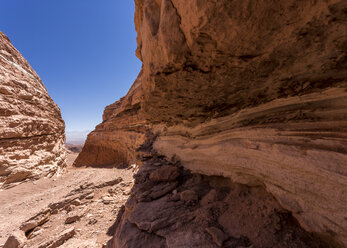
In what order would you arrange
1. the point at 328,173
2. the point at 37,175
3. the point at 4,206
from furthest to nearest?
the point at 37,175, the point at 4,206, the point at 328,173

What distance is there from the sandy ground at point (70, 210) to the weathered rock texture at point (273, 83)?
3.16m

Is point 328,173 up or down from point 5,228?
up

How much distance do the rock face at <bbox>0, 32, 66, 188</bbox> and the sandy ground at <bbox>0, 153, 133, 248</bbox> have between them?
3.77ft

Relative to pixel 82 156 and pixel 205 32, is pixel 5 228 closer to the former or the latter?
pixel 205 32

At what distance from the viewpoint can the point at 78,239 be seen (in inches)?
108

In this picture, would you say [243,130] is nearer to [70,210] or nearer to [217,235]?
[217,235]

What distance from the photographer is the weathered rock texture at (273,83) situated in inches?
38.7

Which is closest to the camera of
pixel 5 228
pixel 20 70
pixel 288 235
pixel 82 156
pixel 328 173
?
pixel 328 173

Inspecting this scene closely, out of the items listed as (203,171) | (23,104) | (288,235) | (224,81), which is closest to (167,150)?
(203,171)

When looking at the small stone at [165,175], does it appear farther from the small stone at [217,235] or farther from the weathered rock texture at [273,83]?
the small stone at [217,235]

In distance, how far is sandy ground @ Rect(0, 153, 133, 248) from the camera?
2.94 m

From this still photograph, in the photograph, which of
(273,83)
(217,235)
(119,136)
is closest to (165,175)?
(217,235)

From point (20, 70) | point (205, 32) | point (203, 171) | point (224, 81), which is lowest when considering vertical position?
point (203, 171)

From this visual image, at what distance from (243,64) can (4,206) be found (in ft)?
24.1
